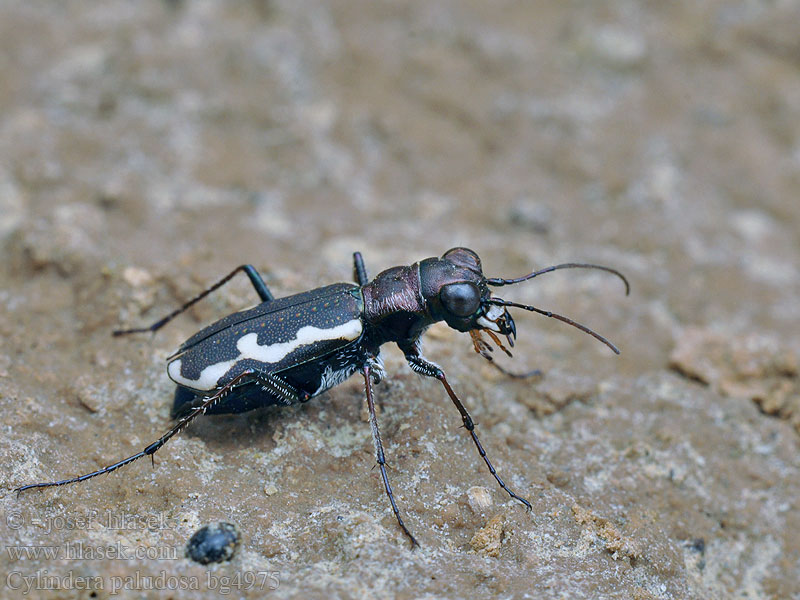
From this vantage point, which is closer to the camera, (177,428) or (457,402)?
(177,428)

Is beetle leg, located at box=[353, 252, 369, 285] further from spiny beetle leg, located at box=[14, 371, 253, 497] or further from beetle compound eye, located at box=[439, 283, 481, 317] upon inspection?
spiny beetle leg, located at box=[14, 371, 253, 497]

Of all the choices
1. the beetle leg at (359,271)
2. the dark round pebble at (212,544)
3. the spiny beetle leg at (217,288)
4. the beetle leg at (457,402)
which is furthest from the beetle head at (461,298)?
the dark round pebble at (212,544)

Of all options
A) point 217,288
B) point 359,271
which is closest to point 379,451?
point 359,271

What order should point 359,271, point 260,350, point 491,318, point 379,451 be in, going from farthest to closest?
point 359,271 → point 491,318 → point 260,350 → point 379,451

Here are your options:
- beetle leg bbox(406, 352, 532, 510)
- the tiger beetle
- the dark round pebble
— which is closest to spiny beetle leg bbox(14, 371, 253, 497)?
the tiger beetle

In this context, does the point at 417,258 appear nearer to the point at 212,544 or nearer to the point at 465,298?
the point at 465,298

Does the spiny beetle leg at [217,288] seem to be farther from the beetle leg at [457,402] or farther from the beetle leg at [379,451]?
the beetle leg at [457,402]

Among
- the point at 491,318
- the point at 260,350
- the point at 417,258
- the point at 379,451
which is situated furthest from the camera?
the point at 417,258
